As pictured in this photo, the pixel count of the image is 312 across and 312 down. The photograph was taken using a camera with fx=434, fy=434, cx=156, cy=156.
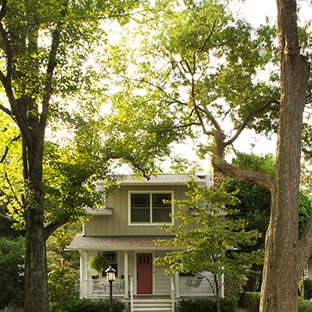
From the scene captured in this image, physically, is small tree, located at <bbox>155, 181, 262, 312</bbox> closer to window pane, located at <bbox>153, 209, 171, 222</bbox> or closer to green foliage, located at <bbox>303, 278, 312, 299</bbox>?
window pane, located at <bbox>153, 209, 171, 222</bbox>

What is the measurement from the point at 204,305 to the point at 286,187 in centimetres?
1000

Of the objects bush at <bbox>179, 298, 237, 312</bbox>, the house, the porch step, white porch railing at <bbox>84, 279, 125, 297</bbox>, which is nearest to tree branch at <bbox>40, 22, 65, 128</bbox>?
the house

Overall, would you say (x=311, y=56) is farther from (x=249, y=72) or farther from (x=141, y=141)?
(x=141, y=141)

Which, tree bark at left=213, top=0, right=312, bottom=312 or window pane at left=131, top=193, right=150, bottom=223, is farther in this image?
window pane at left=131, top=193, right=150, bottom=223

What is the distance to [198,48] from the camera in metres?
14.0

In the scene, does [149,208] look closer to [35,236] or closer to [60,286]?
[60,286]

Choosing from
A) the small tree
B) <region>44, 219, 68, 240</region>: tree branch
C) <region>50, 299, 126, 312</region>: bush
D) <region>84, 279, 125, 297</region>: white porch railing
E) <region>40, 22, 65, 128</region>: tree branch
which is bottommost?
<region>50, 299, 126, 312</region>: bush

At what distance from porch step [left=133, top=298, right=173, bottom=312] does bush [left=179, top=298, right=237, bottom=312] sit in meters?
0.66

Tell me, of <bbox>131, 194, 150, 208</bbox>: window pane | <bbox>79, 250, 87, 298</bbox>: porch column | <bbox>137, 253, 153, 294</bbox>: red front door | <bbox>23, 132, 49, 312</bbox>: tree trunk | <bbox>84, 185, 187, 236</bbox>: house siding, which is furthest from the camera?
<bbox>131, 194, 150, 208</bbox>: window pane

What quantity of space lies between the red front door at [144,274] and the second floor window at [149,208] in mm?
1743

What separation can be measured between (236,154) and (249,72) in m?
2.90

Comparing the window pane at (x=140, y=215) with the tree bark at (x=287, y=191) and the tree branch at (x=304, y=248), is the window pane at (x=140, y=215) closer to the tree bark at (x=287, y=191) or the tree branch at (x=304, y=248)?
the tree bark at (x=287, y=191)

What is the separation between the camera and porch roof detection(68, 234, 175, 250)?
19.3 meters

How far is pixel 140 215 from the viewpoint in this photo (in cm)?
2130
